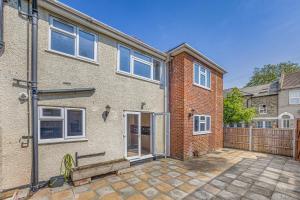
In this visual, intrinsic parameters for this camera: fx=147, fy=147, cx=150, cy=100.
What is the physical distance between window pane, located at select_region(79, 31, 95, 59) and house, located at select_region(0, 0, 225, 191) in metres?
0.04

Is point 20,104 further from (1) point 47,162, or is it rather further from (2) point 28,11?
(2) point 28,11

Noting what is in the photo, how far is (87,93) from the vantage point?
225 inches

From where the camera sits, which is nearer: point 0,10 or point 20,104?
point 0,10

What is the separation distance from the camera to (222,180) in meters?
5.33

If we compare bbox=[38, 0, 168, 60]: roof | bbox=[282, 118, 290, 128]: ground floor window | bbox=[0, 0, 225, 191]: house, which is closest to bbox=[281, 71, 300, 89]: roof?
bbox=[282, 118, 290, 128]: ground floor window

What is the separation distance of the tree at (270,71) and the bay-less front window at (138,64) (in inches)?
1392

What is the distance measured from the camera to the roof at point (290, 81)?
735 inches

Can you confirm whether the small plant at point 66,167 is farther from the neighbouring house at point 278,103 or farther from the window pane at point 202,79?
the neighbouring house at point 278,103

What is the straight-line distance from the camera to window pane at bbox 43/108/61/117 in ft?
16.0

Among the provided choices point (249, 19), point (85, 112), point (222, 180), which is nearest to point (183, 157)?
point (222, 180)

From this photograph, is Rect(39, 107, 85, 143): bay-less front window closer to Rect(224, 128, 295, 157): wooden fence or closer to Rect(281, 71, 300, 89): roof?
Rect(224, 128, 295, 157): wooden fence

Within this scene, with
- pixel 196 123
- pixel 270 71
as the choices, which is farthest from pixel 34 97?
pixel 270 71

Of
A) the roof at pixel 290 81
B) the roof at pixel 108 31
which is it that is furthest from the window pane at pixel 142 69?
the roof at pixel 290 81

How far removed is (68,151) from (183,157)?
549 cm
